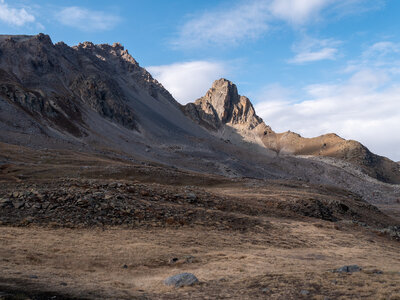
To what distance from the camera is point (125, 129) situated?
400 feet

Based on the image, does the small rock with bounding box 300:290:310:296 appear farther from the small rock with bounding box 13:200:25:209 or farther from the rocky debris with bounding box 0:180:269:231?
the small rock with bounding box 13:200:25:209

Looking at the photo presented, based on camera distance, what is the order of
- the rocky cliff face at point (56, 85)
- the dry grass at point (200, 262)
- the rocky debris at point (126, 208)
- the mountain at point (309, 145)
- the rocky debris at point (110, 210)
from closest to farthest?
1. the dry grass at point (200, 262)
2. the rocky debris at point (110, 210)
3. the rocky debris at point (126, 208)
4. the rocky cliff face at point (56, 85)
5. the mountain at point (309, 145)

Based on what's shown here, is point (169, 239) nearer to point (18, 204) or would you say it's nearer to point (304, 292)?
point (304, 292)

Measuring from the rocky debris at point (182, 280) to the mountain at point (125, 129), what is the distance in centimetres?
4115

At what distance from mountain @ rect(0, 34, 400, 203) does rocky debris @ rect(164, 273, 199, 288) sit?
41146 millimetres

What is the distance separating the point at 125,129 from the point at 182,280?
114 meters

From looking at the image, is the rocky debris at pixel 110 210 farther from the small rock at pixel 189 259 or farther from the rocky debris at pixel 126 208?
the small rock at pixel 189 259

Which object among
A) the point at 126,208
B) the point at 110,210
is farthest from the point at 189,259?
the point at 110,210

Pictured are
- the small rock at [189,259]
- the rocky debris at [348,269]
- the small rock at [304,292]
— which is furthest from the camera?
the small rock at [189,259]

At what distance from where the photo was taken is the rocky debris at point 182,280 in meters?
11.4

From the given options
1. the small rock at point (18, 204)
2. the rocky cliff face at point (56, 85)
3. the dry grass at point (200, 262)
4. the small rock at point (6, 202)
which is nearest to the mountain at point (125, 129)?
the rocky cliff face at point (56, 85)

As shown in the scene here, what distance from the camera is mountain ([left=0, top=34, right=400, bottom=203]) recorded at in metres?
83.8

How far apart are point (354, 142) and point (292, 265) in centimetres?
15083

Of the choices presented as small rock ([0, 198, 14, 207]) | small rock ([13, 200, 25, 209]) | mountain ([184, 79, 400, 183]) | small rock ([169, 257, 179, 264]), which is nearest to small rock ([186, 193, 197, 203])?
small rock ([169, 257, 179, 264])
